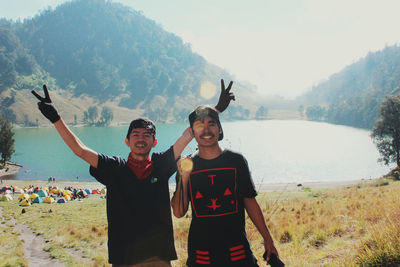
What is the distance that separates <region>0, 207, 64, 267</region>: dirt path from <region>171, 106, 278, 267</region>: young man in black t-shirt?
8.80 m

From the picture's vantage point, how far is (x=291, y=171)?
5491cm

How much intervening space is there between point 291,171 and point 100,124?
140244 mm

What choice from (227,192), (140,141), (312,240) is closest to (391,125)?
(312,240)

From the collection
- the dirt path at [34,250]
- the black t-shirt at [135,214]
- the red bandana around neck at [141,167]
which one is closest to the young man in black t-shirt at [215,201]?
the black t-shirt at [135,214]

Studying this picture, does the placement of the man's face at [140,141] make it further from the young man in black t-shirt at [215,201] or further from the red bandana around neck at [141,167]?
the young man in black t-shirt at [215,201]

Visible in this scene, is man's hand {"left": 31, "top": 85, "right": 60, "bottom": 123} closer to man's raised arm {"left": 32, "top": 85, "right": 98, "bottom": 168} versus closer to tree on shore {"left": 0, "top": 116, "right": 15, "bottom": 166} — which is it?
man's raised arm {"left": 32, "top": 85, "right": 98, "bottom": 168}

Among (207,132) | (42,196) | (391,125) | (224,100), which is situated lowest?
(42,196)

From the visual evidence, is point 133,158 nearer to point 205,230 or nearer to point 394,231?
point 205,230

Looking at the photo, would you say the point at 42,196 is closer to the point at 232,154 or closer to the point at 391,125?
the point at 232,154

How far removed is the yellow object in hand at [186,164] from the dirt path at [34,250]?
8929mm

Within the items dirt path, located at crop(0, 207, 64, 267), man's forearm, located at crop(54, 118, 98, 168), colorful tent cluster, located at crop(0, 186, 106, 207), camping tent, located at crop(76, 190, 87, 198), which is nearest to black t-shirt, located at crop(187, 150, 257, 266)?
man's forearm, located at crop(54, 118, 98, 168)

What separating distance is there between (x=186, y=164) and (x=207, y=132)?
0.41 metres

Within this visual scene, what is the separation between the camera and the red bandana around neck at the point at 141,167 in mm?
2934

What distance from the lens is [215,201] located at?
2559 mm
